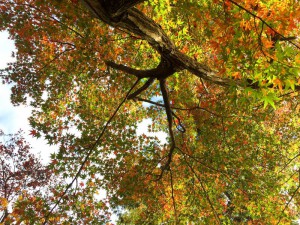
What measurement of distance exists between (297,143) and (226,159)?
13.2 feet

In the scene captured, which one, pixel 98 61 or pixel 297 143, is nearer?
pixel 98 61

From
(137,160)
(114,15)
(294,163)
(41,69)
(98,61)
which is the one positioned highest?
(41,69)

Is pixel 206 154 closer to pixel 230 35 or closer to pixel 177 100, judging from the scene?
pixel 177 100

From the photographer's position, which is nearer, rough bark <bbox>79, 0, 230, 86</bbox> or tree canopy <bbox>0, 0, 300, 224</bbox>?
rough bark <bbox>79, 0, 230, 86</bbox>

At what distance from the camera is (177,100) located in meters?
8.20

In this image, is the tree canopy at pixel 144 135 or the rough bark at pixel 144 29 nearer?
the rough bark at pixel 144 29

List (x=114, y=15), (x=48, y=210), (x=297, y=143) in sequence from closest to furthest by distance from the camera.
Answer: (x=114, y=15) → (x=48, y=210) → (x=297, y=143)

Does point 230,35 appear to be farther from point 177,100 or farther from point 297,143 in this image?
point 297,143

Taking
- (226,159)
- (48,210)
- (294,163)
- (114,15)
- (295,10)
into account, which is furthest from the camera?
(294,163)

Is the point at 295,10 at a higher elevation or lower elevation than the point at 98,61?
lower

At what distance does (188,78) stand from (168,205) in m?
4.46

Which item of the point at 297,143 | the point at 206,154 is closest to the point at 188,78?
the point at 206,154

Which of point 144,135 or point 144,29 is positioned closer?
point 144,29

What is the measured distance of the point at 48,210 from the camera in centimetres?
A: 550
